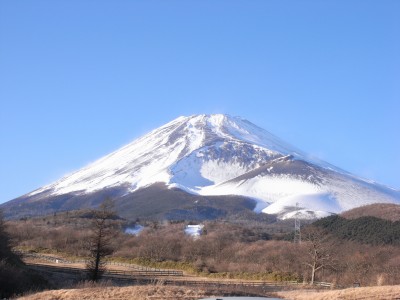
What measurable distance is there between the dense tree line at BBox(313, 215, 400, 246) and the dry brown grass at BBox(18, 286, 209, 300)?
139 feet

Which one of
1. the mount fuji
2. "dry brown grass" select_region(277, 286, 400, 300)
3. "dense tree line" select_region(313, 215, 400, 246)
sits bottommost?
"dry brown grass" select_region(277, 286, 400, 300)

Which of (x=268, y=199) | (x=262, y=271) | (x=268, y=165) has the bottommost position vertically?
(x=262, y=271)

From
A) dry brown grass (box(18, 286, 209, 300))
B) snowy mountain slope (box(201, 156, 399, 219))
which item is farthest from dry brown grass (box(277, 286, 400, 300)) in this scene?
snowy mountain slope (box(201, 156, 399, 219))

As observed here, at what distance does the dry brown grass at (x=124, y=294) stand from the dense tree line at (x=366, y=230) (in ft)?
139

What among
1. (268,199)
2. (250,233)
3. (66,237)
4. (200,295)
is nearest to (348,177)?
(268,199)

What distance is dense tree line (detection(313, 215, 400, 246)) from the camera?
59.6 m

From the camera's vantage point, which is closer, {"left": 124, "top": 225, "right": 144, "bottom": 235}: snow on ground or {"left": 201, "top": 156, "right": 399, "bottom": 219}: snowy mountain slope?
{"left": 124, "top": 225, "right": 144, "bottom": 235}: snow on ground

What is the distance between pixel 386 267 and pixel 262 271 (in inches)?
465

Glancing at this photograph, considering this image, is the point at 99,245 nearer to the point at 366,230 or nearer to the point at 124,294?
the point at 124,294

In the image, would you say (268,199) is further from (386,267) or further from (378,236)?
(386,267)

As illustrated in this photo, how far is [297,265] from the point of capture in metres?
55.3

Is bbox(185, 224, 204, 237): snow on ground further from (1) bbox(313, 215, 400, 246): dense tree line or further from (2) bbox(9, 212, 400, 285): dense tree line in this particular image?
(1) bbox(313, 215, 400, 246): dense tree line

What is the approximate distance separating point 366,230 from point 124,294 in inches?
1988

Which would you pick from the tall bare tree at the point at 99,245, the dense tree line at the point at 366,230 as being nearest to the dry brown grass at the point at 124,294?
the tall bare tree at the point at 99,245
